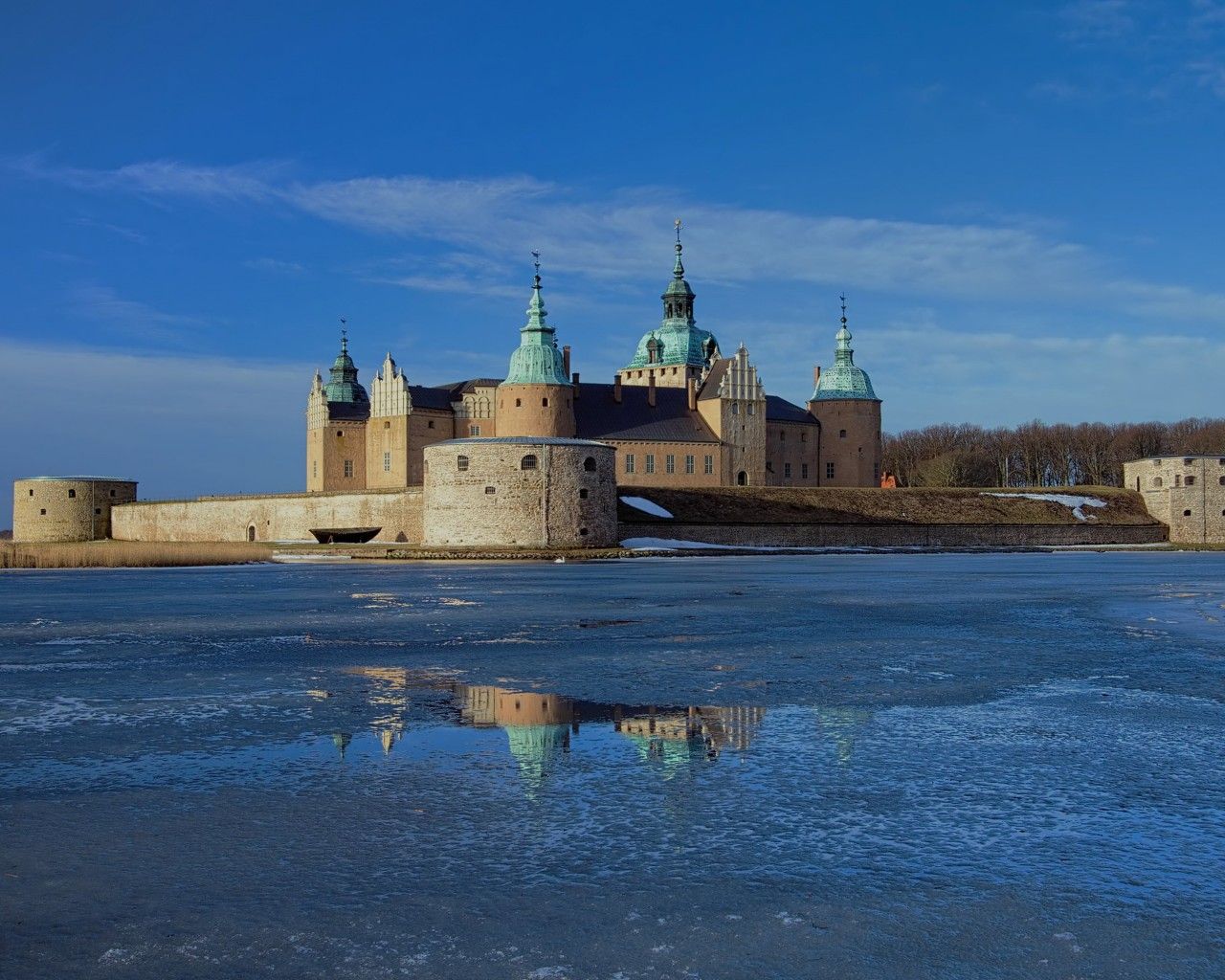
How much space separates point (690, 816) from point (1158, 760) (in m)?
3.07

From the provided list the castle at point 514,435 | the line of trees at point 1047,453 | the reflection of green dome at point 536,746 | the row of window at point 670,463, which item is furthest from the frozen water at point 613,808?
the line of trees at point 1047,453

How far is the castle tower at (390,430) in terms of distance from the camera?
189 feet

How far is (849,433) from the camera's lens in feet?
209

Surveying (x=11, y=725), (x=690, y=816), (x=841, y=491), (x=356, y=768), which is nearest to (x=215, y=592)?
(x=11, y=725)

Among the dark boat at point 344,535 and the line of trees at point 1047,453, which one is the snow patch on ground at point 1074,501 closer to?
the line of trees at point 1047,453

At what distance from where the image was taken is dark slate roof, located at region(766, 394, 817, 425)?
62.7 meters

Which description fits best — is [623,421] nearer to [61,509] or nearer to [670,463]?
[670,463]

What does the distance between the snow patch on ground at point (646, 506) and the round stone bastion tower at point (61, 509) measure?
27543 millimetres

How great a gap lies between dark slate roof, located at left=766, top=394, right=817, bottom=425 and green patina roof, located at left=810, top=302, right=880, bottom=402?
39.5 inches

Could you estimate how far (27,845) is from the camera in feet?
18.7

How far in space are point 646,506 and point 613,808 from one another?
147 ft

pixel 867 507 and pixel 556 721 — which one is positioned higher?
pixel 867 507

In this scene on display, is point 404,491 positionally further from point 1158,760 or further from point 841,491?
point 1158,760

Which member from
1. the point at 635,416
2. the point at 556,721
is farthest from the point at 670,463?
the point at 556,721
